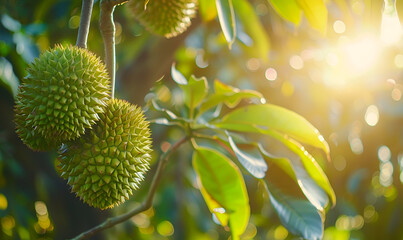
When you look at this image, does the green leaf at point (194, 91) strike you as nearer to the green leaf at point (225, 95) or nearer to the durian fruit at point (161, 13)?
the green leaf at point (225, 95)

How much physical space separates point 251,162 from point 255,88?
151cm

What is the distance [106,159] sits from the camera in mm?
1028

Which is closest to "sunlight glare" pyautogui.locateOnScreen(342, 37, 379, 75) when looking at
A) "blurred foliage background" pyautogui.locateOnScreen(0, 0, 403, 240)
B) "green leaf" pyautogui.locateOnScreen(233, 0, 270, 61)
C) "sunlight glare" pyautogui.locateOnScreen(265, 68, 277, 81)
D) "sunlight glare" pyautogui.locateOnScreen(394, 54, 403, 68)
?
"blurred foliage background" pyautogui.locateOnScreen(0, 0, 403, 240)

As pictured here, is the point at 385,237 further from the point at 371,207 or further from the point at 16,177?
the point at 16,177

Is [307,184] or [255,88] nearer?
[307,184]

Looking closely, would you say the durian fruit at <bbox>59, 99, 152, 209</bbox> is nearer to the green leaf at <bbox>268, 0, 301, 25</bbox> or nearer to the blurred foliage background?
the green leaf at <bbox>268, 0, 301, 25</bbox>

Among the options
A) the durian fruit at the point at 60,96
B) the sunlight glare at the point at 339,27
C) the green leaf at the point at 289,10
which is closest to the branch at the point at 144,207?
the durian fruit at the point at 60,96

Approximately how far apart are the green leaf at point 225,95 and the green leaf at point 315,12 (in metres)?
0.23

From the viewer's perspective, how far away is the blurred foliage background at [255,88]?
6.91 ft

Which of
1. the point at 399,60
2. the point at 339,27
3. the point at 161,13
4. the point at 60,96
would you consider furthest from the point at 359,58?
the point at 60,96

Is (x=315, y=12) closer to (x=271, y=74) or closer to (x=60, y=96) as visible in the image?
(x=60, y=96)

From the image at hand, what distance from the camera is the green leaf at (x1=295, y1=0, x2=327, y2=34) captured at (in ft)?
3.84

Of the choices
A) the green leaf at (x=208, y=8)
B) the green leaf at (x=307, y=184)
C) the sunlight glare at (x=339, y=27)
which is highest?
the green leaf at (x=208, y=8)

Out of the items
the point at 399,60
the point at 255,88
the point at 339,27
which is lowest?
the point at 255,88
